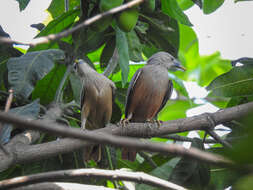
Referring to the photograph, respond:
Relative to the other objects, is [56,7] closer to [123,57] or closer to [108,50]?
[108,50]

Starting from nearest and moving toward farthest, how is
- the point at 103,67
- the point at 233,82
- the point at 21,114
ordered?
1. the point at 21,114
2. the point at 233,82
3. the point at 103,67

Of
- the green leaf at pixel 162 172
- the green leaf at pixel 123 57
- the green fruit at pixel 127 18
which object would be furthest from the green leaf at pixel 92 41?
the green leaf at pixel 162 172

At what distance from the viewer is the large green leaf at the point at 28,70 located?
2.33 m

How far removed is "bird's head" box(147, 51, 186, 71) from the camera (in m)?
4.56

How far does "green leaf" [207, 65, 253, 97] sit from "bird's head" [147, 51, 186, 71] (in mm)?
1565

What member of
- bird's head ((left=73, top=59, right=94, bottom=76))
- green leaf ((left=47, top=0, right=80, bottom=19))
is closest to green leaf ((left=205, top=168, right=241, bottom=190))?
bird's head ((left=73, top=59, right=94, bottom=76))

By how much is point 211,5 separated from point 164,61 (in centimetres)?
165

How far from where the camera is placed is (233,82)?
9.85 feet

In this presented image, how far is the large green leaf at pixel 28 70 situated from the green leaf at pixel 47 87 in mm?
625

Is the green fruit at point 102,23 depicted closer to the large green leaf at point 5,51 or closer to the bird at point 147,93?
the large green leaf at point 5,51

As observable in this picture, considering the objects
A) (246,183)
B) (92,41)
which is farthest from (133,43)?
(246,183)

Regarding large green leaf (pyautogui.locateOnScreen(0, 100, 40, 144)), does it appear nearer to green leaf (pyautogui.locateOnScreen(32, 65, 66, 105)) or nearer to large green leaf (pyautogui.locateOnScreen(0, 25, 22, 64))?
green leaf (pyautogui.locateOnScreen(32, 65, 66, 105))

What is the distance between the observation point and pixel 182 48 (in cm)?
602

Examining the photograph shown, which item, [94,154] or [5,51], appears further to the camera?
[94,154]
